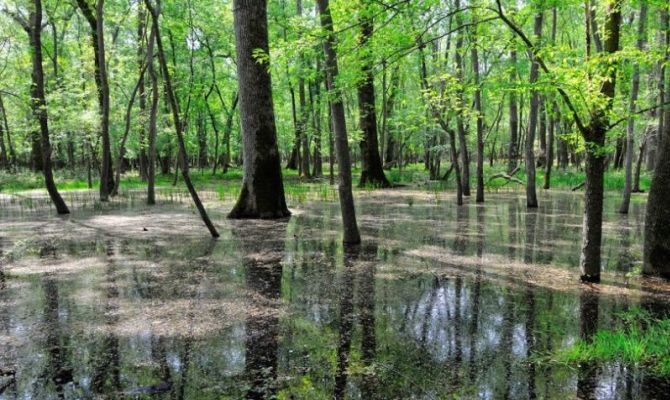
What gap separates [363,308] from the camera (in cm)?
521

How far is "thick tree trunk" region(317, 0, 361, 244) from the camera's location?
24.7ft

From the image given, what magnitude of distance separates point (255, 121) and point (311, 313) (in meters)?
7.52

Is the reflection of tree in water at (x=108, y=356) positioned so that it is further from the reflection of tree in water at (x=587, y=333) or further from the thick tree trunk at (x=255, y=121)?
the thick tree trunk at (x=255, y=121)

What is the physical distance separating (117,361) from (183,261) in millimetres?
3798

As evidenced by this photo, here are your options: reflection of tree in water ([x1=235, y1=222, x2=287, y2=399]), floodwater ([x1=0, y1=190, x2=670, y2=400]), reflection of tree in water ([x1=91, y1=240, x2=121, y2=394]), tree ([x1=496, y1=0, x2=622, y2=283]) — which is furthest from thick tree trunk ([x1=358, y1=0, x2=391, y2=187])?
reflection of tree in water ([x1=91, y1=240, x2=121, y2=394])

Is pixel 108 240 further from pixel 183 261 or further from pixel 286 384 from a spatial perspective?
pixel 286 384

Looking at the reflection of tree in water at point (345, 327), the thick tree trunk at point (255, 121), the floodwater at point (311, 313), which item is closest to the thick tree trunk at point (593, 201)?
the floodwater at point (311, 313)

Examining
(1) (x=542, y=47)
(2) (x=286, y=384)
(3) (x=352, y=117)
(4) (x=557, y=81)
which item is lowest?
(2) (x=286, y=384)

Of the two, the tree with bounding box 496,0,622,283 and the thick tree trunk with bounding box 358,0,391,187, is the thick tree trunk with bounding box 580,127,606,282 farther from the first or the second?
the thick tree trunk with bounding box 358,0,391,187

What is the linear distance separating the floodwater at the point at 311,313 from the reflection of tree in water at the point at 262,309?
0.02 m

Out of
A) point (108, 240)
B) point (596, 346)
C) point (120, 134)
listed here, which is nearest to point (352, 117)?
point (120, 134)

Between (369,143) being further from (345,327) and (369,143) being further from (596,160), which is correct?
(345,327)

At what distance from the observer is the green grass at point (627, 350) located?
12.5ft

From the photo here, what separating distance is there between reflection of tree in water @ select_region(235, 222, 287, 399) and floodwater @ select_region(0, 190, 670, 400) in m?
0.02
